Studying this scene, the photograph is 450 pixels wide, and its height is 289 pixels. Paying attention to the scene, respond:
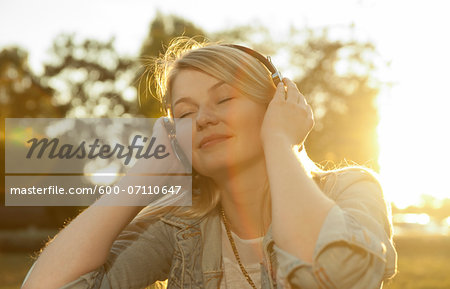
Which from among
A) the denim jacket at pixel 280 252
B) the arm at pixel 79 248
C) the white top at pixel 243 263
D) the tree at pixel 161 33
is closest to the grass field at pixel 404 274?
the white top at pixel 243 263

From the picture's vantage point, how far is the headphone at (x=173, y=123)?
3185 mm

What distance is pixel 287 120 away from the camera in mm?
2838

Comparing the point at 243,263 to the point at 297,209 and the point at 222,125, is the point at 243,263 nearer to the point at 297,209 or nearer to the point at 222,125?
the point at 222,125

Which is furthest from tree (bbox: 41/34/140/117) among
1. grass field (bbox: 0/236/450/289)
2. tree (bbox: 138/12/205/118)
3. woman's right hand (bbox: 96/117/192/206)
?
woman's right hand (bbox: 96/117/192/206)

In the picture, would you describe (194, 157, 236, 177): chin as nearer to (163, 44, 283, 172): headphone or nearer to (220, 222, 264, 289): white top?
(163, 44, 283, 172): headphone

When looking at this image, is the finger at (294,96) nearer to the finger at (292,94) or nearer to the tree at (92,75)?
the finger at (292,94)

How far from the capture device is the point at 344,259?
2.20 metres

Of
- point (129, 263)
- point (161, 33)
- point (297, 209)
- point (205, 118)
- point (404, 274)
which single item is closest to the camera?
point (297, 209)

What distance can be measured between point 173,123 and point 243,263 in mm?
996

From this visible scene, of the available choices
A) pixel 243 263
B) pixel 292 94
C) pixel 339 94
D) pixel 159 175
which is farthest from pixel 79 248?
pixel 339 94

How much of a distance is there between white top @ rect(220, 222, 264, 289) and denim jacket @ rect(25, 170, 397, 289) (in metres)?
0.05

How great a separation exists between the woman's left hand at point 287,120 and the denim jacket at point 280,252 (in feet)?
1.09

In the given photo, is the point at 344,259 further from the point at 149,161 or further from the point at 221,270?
the point at 149,161

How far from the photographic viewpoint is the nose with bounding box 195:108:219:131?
3105 millimetres
